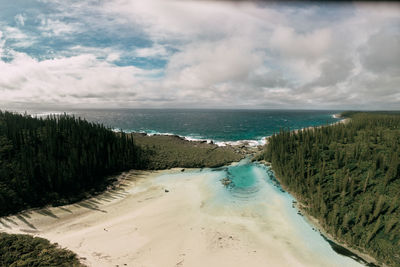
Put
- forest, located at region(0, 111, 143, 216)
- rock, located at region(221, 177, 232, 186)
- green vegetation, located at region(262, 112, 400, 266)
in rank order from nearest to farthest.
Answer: green vegetation, located at region(262, 112, 400, 266)
forest, located at region(0, 111, 143, 216)
rock, located at region(221, 177, 232, 186)

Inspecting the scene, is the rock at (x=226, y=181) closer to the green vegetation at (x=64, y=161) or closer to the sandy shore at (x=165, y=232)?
the sandy shore at (x=165, y=232)

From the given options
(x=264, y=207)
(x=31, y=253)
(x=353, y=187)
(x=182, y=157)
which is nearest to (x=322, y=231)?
(x=264, y=207)

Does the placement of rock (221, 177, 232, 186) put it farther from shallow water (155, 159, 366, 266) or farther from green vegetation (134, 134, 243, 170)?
green vegetation (134, 134, 243, 170)

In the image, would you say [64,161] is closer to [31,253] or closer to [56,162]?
[56,162]

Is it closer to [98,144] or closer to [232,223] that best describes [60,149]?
[98,144]

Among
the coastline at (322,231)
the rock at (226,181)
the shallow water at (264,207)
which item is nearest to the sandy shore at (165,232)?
the shallow water at (264,207)

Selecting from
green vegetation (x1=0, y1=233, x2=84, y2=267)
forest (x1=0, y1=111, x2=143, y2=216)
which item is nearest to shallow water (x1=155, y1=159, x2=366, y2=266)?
forest (x1=0, y1=111, x2=143, y2=216)

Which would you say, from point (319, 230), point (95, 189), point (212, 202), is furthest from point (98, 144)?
point (319, 230)
